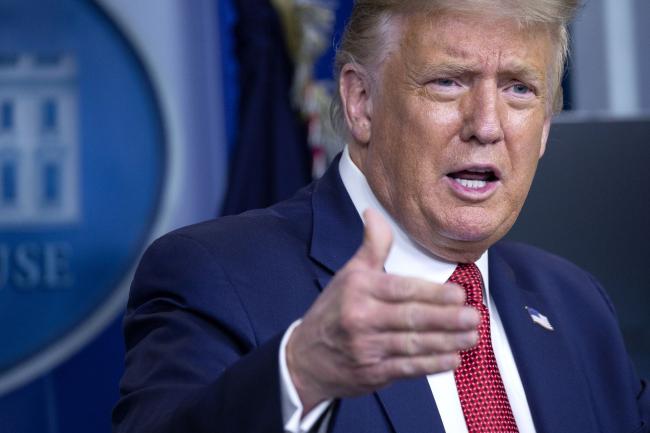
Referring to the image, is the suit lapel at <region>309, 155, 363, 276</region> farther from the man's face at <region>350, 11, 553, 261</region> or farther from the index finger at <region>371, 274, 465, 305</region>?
the index finger at <region>371, 274, 465, 305</region>

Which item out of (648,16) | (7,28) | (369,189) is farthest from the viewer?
(648,16)

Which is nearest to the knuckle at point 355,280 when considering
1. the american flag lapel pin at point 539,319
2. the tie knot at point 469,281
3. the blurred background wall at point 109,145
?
the tie knot at point 469,281

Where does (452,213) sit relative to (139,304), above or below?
above

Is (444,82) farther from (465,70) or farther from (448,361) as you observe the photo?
(448,361)

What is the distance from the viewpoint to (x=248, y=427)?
144 cm

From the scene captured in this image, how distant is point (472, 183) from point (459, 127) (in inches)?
4.1

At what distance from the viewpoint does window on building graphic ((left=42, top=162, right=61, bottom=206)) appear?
305 cm

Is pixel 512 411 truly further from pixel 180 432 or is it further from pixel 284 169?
pixel 284 169

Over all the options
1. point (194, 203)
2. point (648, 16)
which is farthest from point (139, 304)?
point (648, 16)

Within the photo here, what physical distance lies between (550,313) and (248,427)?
0.99 meters

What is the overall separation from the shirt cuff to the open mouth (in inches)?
26.2

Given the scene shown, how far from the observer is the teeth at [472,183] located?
6.47 ft

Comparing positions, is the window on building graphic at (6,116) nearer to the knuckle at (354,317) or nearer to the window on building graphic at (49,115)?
the window on building graphic at (49,115)

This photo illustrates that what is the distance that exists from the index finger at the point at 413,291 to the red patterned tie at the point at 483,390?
2.26ft
